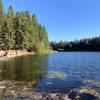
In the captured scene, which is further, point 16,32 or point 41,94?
point 16,32

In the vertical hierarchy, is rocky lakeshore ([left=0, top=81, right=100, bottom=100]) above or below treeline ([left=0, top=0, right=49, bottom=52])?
below

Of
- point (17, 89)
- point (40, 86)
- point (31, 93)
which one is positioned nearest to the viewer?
point (31, 93)

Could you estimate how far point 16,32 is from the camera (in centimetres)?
10206

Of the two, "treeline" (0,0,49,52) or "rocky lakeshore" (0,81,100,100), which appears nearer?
"rocky lakeshore" (0,81,100,100)

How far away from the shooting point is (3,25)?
287 feet

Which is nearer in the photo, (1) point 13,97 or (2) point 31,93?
(1) point 13,97

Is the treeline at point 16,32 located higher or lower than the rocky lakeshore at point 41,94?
higher

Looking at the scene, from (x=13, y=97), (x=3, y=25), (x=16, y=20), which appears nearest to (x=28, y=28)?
(x=16, y=20)

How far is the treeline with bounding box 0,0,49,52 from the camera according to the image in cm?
8662

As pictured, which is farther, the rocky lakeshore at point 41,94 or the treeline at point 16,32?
the treeline at point 16,32

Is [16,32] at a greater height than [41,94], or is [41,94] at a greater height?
[16,32]

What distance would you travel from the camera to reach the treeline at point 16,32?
3410 inches

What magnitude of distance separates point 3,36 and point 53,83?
62.0 metres

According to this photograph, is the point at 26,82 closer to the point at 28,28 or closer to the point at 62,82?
the point at 62,82
